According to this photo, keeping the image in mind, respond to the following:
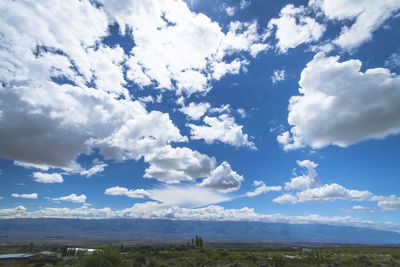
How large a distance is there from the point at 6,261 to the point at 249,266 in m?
62.0

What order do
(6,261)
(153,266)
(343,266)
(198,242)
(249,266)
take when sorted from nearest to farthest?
1. (153,266)
2. (249,266)
3. (343,266)
4. (6,261)
5. (198,242)

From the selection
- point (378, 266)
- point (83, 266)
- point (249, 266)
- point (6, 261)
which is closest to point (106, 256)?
point (83, 266)

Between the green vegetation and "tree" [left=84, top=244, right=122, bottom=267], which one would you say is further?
the green vegetation

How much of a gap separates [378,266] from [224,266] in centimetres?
3521

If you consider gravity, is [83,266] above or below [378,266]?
above

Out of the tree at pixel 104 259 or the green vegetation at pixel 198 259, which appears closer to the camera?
the tree at pixel 104 259

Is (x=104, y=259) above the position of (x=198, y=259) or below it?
above

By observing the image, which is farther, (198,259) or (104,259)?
(198,259)

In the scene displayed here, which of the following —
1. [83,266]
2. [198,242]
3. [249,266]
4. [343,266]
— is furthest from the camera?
[198,242]

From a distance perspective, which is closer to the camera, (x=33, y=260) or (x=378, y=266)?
(x=378, y=266)

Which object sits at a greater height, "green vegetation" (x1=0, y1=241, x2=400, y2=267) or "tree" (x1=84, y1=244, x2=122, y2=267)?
"tree" (x1=84, y1=244, x2=122, y2=267)

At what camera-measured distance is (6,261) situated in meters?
57.5

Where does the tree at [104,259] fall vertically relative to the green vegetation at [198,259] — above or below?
above

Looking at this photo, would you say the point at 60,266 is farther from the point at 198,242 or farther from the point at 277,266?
the point at 198,242
